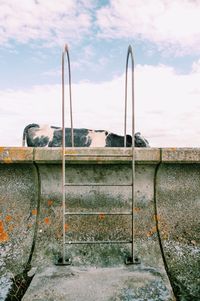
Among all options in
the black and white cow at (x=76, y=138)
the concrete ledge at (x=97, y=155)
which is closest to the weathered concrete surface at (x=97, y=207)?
the concrete ledge at (x=97, y=155)

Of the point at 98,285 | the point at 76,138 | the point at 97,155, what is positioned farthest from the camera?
the point at 76,138

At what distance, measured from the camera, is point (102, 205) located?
3.12 m

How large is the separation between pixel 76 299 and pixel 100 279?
1.10 feet

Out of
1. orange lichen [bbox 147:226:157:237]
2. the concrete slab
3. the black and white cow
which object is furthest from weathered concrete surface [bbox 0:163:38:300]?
orange lichen [bbox 147:226:157:237]

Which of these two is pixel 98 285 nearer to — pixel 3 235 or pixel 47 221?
pixel 47 221

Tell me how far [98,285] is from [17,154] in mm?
1266

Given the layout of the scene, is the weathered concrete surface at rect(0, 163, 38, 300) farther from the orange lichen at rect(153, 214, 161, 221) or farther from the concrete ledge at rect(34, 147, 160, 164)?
the orange lichen at rect(153, 214, 161, 221)

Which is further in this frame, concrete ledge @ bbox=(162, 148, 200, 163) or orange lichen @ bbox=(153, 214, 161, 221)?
orange lichen @ bbox=(153, 214, 161, 221)

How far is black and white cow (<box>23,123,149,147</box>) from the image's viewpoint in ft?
13.3

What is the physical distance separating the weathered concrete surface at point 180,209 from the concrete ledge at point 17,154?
1166mm

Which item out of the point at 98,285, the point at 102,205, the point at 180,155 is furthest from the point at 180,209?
the point at 98,285

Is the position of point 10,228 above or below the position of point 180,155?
below

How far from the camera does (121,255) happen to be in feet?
9.73

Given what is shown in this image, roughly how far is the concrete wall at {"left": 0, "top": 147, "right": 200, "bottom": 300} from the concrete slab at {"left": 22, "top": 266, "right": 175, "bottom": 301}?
0.16m
